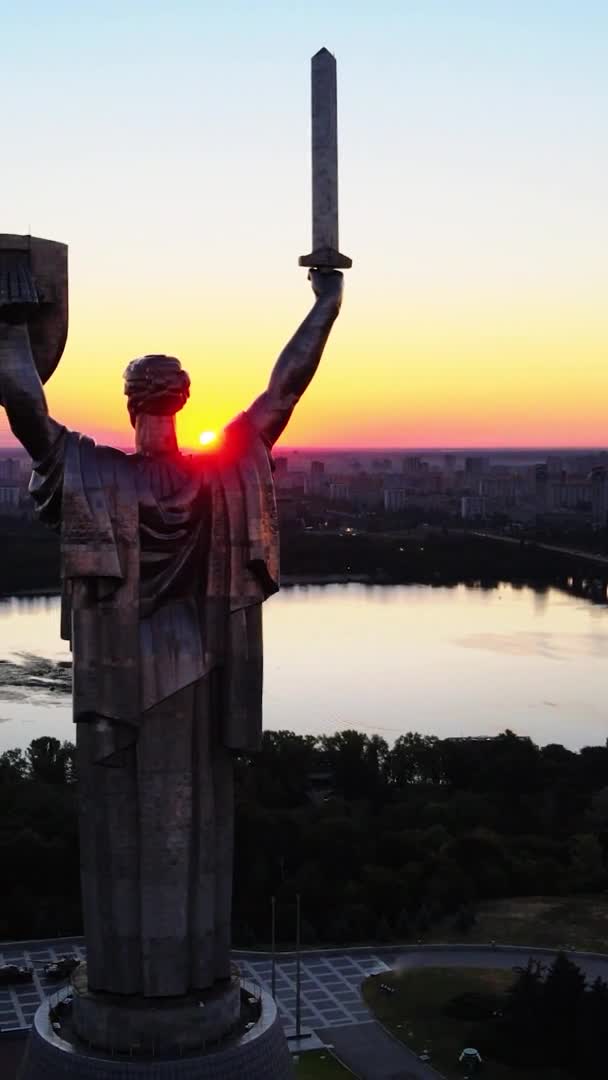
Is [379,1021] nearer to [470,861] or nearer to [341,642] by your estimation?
[470,861]

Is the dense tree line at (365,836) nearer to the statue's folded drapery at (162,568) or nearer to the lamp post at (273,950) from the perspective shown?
the lamp post at (273,950)

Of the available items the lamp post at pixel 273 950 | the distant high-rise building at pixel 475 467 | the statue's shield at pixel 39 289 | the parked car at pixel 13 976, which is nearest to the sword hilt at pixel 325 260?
the statue's shield at pixel 39 289

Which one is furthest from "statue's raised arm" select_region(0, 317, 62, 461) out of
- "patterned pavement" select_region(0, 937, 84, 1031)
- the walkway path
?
the walkway path

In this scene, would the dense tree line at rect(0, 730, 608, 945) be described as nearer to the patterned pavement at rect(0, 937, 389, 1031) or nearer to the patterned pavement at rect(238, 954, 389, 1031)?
the patterned pavement at rect(0, 937, 389, 1031)

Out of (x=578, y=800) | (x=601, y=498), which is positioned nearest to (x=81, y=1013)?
(x=578, y=800)

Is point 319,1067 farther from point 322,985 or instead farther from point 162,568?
point 162,568

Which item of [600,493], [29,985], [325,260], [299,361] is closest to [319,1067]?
[29,985]
